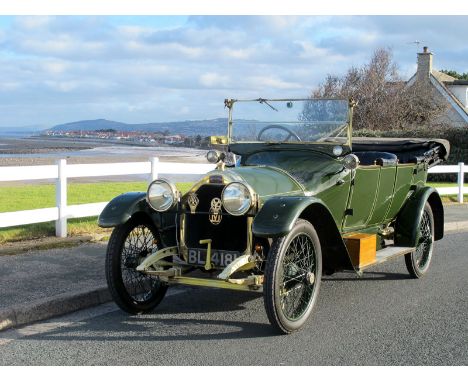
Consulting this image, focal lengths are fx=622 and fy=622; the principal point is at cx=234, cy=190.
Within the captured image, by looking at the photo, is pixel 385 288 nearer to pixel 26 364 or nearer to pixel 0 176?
pixel 26 364

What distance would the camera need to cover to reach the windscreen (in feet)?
22.4

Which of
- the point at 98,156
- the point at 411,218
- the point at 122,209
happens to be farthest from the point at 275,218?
the point at 98,156

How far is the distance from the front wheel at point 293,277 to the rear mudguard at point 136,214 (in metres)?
1.17

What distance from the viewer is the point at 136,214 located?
5.93m

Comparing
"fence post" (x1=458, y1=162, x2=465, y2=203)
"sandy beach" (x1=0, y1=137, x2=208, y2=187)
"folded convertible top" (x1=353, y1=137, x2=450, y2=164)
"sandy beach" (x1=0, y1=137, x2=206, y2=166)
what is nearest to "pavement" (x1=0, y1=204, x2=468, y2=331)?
"folded convertible top" (x1=353, y1=137, x2=450, y2=164)

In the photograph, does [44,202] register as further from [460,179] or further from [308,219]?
[460,179]

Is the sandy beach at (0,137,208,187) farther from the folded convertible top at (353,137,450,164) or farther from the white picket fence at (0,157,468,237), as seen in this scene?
the folded convertible top at (353,137,450,164)

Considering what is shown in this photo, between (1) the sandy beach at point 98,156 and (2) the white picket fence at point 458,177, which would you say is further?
(1) the sandy beach at point 98,156

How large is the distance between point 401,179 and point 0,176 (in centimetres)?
509

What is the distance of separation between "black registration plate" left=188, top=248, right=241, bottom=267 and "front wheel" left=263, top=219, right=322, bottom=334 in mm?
484

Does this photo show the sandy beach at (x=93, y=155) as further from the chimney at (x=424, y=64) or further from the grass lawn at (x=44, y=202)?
the chimney at (x=424, y=64)

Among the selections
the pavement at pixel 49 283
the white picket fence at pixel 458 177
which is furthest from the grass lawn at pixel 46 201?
the pavement at pixel 49 283

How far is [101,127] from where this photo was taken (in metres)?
27.6

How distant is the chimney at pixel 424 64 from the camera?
122 feet
